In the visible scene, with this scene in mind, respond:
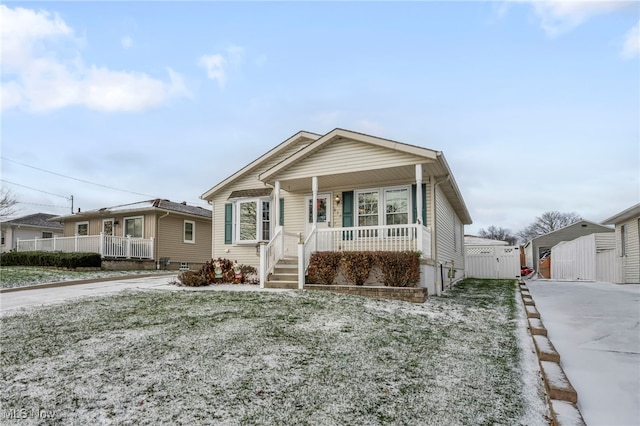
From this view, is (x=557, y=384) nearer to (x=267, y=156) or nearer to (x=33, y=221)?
(x=267, y=156)

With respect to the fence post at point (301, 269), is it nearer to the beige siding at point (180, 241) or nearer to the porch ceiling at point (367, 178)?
the porch ceiling at point (367, 178)

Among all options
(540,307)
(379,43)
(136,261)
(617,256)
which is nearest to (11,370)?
(540,307)

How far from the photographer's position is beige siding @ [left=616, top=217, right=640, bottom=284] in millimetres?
14562

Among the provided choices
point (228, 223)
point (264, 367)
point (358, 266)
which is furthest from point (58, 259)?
point (264, 367)

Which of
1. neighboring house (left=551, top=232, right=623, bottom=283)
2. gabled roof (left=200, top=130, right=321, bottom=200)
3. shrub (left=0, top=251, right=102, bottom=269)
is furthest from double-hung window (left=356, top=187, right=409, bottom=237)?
shrub (left=0, top=251, right=102, bottom=269)

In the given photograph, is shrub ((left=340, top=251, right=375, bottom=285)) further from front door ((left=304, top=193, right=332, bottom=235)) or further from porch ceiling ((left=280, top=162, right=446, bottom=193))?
front door ((left=304, top=193, right=332, bottom=235))

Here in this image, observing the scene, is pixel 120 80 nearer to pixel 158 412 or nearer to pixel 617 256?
pixel 158 412

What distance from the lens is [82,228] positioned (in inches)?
902

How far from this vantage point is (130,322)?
5.67m

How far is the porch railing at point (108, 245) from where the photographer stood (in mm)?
18391

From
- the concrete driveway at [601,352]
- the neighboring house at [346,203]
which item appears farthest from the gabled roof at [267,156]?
the concrete driveway at [601,352]

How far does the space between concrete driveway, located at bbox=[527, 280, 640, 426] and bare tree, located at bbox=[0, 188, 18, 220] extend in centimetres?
3603

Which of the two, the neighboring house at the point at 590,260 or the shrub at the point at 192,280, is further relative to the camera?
the neighboring house at the point at 590,260

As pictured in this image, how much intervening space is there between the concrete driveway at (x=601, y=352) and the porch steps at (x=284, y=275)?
5723mm
